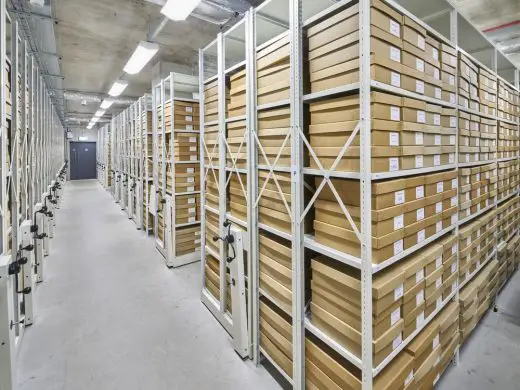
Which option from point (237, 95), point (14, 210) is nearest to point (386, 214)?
point (237, 95)

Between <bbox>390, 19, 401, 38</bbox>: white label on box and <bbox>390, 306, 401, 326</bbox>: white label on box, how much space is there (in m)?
1.62

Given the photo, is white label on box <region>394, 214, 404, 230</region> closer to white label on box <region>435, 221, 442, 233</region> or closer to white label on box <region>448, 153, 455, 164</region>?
white label on box <region>435, 221, 442, 233</region>

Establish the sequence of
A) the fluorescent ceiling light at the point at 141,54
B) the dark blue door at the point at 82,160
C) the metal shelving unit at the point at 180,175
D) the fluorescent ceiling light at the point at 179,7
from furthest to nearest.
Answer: the dark blue door at the point at 82,160 < the metal shelving unit at the point at 180,175 < the fluorescent ceiling light at the point at 141,54 < the fluorescent ceiling light at the point at 179,7

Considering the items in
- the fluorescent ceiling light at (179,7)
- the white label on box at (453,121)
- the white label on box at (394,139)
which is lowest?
the white label on box at (394,139)

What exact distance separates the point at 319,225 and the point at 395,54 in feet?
3.60

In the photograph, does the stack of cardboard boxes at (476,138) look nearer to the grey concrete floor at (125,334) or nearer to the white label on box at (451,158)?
the white label on box at (451,158)

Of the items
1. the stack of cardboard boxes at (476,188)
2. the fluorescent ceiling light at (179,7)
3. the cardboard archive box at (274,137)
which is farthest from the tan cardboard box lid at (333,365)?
the fluorescent ceiling light at (179,7)

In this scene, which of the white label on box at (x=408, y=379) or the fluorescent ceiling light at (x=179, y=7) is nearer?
the white label on box at (x=408, y=379)

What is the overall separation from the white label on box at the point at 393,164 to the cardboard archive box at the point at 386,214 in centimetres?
7

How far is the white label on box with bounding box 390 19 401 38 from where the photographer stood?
161 centimetres

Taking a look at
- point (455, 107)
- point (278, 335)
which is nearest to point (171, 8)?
point (455, 107)

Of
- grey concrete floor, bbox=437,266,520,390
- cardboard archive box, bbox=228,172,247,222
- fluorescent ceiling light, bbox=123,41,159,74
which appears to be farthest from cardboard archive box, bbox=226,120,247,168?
fluorescent ceiling light, bbox=123,41,159,74

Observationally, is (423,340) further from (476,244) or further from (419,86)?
(419,86)

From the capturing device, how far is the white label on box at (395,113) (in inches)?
64.0
